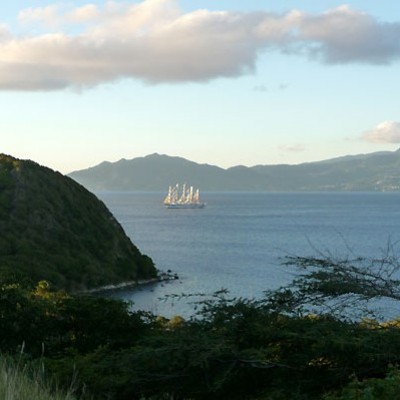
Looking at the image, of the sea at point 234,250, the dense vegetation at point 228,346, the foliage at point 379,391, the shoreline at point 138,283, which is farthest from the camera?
the shoreline at point 138,283

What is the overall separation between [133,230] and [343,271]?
436 feet

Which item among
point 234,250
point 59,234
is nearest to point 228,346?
point 59,234

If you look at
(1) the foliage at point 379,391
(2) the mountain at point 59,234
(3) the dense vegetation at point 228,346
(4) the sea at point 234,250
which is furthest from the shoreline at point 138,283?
(1) the foliage at point 379,391

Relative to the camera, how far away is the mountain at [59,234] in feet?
231

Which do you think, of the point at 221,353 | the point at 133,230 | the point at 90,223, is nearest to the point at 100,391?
the point at 221,353

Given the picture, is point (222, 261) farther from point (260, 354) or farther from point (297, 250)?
point (260, 354)

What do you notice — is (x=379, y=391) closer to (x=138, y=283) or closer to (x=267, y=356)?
(x=267, y=356)

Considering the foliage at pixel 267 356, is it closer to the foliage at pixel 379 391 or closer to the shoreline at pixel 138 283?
the foliage at pixel 379 391

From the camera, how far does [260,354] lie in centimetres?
1052

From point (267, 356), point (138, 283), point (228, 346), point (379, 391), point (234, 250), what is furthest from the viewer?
point (234, 250)

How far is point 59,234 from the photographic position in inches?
3206

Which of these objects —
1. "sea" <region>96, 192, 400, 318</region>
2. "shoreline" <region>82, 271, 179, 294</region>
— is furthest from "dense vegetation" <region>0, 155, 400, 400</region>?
"shoreline" <region>82, 271, 179, 294</region>

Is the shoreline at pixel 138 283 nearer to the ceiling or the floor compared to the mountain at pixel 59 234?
nearer to the floor

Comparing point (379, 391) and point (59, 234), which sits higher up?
point (379, 391)
